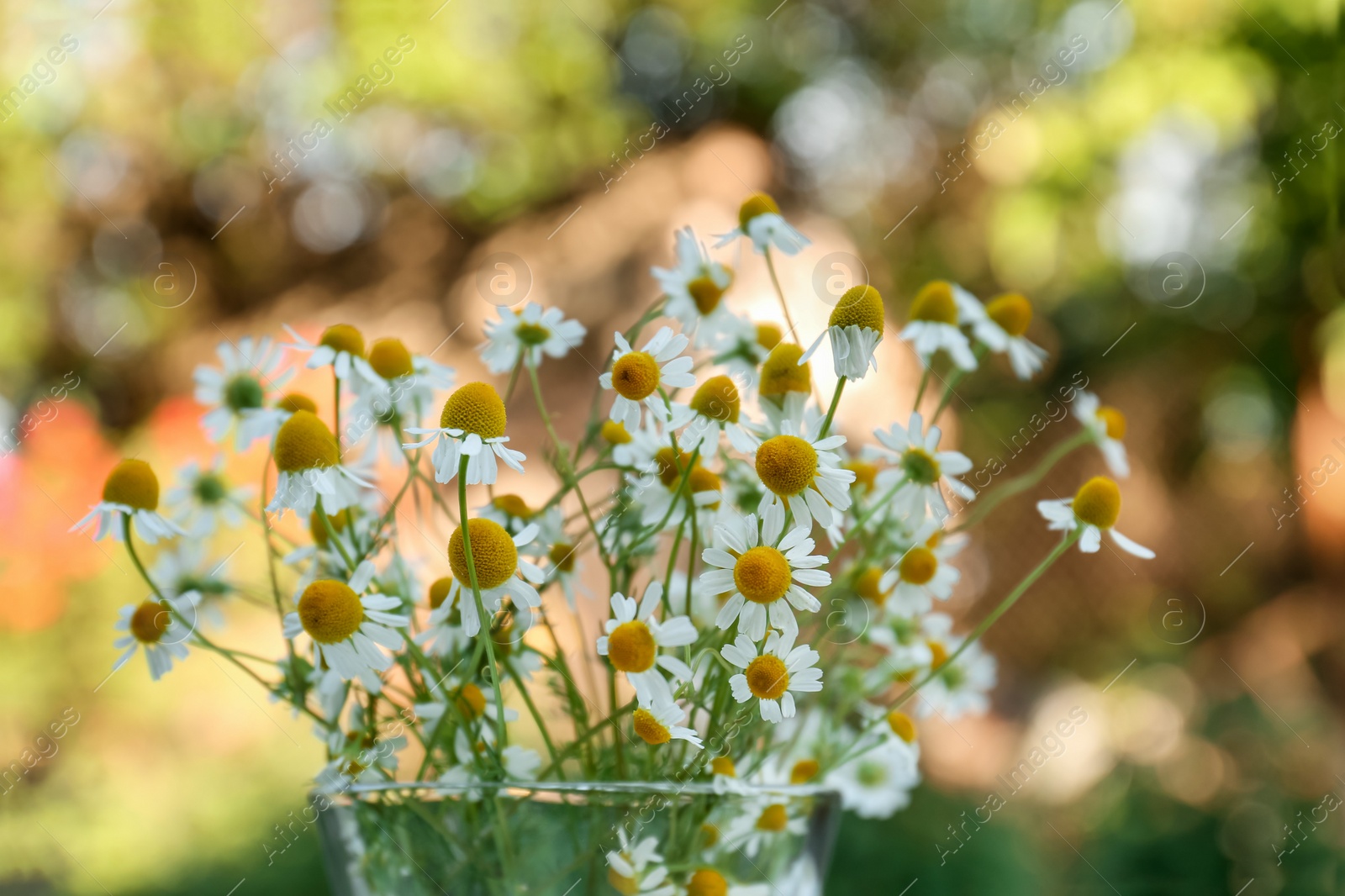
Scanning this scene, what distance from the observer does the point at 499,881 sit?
0.90 feet

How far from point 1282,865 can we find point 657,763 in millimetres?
923

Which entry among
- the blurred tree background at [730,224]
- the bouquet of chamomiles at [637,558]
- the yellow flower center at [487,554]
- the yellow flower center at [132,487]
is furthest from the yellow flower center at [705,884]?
the blurred tree background at [730,224]

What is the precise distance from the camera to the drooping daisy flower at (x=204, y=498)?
37 cm

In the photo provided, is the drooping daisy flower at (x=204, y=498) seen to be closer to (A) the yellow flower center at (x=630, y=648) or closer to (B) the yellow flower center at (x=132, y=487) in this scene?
(B) the yellow flower center at (x=132, y=487)

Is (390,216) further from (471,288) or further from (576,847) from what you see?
(576,847)

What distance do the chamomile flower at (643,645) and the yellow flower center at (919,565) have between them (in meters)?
0.10

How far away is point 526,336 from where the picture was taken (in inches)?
13.9

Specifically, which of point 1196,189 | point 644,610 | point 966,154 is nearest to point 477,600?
point 644,610

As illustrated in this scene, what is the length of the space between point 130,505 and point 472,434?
0.46 feet

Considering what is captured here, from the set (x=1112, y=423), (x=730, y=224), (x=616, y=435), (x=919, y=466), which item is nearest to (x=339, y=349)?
(x=616, y=435)

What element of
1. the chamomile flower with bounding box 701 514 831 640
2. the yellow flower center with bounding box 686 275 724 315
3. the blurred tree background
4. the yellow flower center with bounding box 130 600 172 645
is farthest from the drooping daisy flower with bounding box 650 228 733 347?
the blurred tree background

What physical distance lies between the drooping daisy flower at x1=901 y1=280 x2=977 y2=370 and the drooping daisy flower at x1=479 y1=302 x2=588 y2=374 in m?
0.13

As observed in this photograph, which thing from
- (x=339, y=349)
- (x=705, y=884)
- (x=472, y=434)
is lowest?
(x=705, y=884)

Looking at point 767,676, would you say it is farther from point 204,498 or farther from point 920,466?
point 204,498
